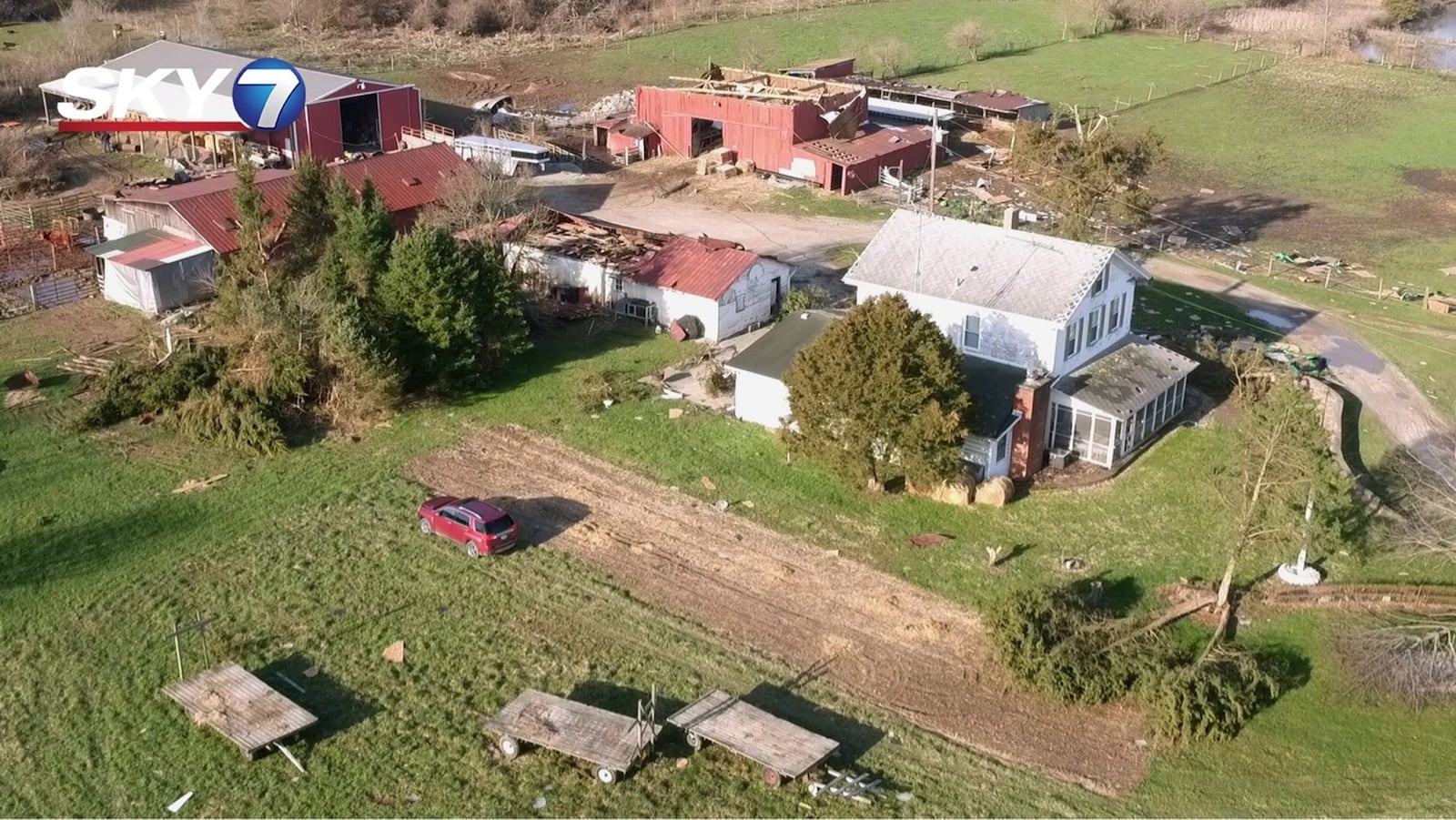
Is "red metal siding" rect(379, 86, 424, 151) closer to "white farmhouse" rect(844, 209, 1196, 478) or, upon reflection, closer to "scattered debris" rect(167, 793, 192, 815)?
"white farmhouse" rect(844, 209, 1196, 478)

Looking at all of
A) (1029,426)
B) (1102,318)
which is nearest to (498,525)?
(1029,426)

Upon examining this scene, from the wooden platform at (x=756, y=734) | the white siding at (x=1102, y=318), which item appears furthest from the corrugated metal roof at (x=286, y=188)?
the wooden platform at (x=756, y=734)

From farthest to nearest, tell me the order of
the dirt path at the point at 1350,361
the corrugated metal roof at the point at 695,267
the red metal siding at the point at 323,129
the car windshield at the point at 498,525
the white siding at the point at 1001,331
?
the red metal siding at the point at 323,129 < the corrugated metal roof at the point at 695,267 < the dirt path at the point at 1350,361 < the white siding at the point at 1001,331 < the car windshield at the point at 498,525

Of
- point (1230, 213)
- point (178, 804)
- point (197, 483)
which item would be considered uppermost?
point (1230, 213)

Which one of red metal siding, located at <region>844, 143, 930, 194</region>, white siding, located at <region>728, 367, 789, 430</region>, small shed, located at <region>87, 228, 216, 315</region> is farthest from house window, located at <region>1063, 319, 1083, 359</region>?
small shed, located at <region>87, 228, 216, 315</region>

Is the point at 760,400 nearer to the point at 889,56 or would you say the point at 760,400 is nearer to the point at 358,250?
the point at 358,250

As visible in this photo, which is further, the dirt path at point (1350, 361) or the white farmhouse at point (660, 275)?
the white farmhouse at point (660, 275)

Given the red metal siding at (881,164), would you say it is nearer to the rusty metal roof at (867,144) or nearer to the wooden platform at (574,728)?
the rusty metal roof at (867,144)
